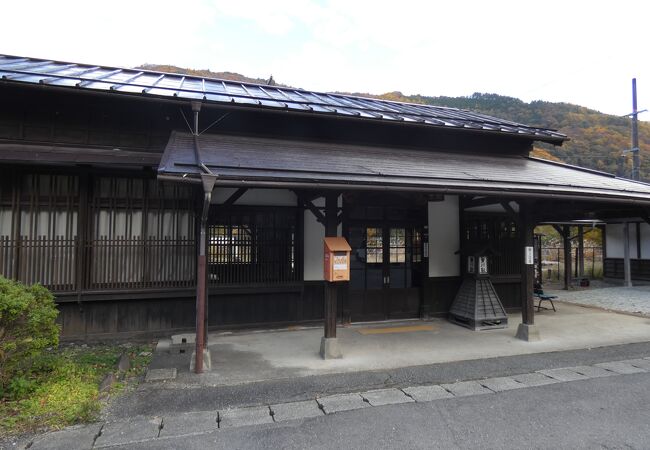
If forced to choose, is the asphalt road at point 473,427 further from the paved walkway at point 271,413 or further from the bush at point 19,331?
the bush at point 19,331

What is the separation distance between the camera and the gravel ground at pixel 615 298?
9836 millimetres

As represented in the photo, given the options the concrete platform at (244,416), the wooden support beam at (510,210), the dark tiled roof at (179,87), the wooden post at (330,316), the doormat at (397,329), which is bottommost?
the concrete platform at (244,416)

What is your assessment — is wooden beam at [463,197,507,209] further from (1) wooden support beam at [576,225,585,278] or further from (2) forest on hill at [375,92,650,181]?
(2) forest on hill at [375,92,650,181]

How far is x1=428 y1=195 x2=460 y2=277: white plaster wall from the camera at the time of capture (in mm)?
8227

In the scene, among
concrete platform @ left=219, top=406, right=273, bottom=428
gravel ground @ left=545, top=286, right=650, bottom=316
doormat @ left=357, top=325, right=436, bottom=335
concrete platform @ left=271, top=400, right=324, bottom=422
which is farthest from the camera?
gravel ground @ left=545, top=286, right=650, bottom=316

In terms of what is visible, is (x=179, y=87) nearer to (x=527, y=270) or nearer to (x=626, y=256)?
(x=527, y=270)

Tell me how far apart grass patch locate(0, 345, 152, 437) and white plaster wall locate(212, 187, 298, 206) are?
2.96 m

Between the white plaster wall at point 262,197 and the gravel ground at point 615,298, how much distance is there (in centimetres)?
887

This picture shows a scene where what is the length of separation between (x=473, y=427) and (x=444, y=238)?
5165 millimetres

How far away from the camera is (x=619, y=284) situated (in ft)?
49.3

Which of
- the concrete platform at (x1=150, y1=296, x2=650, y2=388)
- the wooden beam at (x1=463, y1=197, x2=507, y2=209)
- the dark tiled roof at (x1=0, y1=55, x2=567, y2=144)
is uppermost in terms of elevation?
the dark tiled roof at (x1=0, y1=55, x2=567, y2=144)

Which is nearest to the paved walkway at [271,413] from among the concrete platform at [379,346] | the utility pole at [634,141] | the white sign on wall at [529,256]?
the concrete platform at [379,346]

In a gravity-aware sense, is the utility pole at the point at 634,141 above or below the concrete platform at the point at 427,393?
above

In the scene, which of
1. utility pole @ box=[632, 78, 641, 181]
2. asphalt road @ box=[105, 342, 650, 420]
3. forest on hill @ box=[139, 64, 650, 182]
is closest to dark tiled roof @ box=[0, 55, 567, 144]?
asphalt road @ box=[105, 342, 650, 420]
